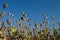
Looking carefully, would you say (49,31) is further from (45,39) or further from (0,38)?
(0,38)

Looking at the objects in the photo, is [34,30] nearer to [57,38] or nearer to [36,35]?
[36,35]

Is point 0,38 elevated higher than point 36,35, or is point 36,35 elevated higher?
point 0,38

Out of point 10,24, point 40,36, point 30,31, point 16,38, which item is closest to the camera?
point 16,38

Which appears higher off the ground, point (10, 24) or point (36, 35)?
point (10, 24)

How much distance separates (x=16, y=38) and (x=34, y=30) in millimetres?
3893

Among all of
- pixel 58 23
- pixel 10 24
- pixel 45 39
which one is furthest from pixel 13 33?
pixel 58 23

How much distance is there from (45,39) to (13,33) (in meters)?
4.28

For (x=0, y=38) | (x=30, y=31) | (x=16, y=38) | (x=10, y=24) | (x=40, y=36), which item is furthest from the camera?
(x=40, y=36)

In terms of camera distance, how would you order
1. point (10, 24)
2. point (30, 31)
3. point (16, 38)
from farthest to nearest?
1. point (30, 31)
2. point (10, 24)
3. point (16, 38)

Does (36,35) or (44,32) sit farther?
(44,32)

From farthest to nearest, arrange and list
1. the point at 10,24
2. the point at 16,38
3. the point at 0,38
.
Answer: the point at 10,24 < the point at 16,38 < the point at 0,38

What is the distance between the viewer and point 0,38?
3969 millimetres

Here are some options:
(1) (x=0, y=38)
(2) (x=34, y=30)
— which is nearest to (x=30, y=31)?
(2) (x=34, y=30)

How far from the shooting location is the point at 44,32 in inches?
483
